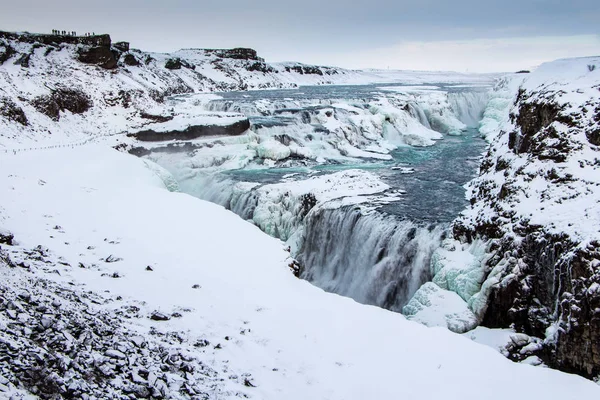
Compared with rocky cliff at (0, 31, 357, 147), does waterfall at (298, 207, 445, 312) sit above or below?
below

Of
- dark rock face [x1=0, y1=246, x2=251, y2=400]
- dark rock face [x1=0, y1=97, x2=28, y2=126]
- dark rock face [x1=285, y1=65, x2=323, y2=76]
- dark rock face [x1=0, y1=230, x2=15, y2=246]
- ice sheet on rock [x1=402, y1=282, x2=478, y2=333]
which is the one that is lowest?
ice sheet on rock [x1=402, y1=282, x2=478, y2=333]

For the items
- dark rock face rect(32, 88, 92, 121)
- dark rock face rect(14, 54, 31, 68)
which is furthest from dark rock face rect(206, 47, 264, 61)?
dark rock face rect(32, 88, 92, 121)

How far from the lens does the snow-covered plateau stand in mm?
5207

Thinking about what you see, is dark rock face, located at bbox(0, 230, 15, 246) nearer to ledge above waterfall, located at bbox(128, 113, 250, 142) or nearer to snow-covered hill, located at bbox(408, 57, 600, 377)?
snow-covered hill, located at bbox(408, 57, 600, 377)

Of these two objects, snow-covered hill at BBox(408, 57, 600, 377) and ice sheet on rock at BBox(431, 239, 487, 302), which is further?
ice sheet on rock at BBox(431, 239, 487, 302)

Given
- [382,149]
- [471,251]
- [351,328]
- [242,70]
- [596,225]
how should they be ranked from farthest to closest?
[242,70] < [382,149] < [471,251] < [596,225] < [351,328]

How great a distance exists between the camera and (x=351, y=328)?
22.4ft

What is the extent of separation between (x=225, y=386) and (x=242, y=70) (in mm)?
75363

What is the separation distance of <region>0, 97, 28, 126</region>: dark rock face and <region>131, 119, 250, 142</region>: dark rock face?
6.20 m

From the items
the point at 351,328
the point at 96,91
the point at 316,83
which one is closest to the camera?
the point at 351,328

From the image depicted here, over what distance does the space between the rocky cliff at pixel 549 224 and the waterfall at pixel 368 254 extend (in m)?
1.56

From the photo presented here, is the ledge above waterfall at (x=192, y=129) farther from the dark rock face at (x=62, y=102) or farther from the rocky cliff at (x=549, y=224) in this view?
the rocky cliff at (x=549, y=224)

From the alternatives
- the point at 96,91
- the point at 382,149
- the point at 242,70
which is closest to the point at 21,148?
the point at 96,91

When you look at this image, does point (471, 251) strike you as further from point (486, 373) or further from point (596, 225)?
point (486, 373)
